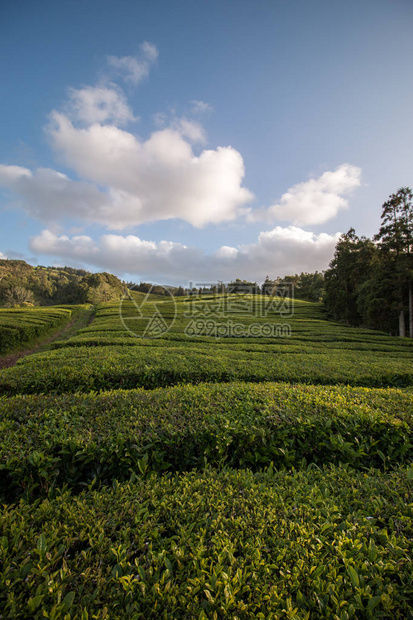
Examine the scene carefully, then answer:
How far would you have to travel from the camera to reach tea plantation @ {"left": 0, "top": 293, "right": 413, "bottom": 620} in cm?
156

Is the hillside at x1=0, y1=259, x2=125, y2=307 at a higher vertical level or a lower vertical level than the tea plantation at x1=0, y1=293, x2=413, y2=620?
higher

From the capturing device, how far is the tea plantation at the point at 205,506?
1.56 meters

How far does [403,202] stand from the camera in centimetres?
2366

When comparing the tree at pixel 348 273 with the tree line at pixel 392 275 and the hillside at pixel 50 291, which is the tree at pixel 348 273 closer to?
the tree line at pixel 392 275

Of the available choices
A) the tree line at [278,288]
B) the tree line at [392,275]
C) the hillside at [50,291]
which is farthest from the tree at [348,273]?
the hillside at [50,291]

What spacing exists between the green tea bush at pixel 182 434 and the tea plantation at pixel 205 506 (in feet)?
0.08

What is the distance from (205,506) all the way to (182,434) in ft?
3.83

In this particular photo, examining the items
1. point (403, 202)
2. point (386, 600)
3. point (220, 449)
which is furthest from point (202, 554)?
point (403, 202)

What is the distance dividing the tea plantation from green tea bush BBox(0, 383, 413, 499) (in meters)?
0.02

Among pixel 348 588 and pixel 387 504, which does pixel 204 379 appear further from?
pixel 348 588

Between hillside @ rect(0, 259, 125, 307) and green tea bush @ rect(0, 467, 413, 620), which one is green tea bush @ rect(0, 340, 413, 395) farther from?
hillside @ rect(0, 259, 125, 307)

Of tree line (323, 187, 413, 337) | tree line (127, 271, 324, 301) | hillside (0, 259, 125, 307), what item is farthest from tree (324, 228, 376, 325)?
hillside (0, 259, 125, 307)

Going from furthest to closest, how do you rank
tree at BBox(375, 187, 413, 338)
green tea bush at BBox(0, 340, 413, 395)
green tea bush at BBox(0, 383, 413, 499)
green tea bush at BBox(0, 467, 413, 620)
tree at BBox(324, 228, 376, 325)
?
1. tree at BBox(324, 228, 376, 325)
2. tree at BBox(375, 187, 413, 338)
3. green tea bush at BBox(0, 340, 413, 395)
4. green tea bush at BBox(0, 383, 413, 499)
5. green tea bush at BBox(0, 467, 413, 620)

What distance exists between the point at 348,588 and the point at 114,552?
168 cm
